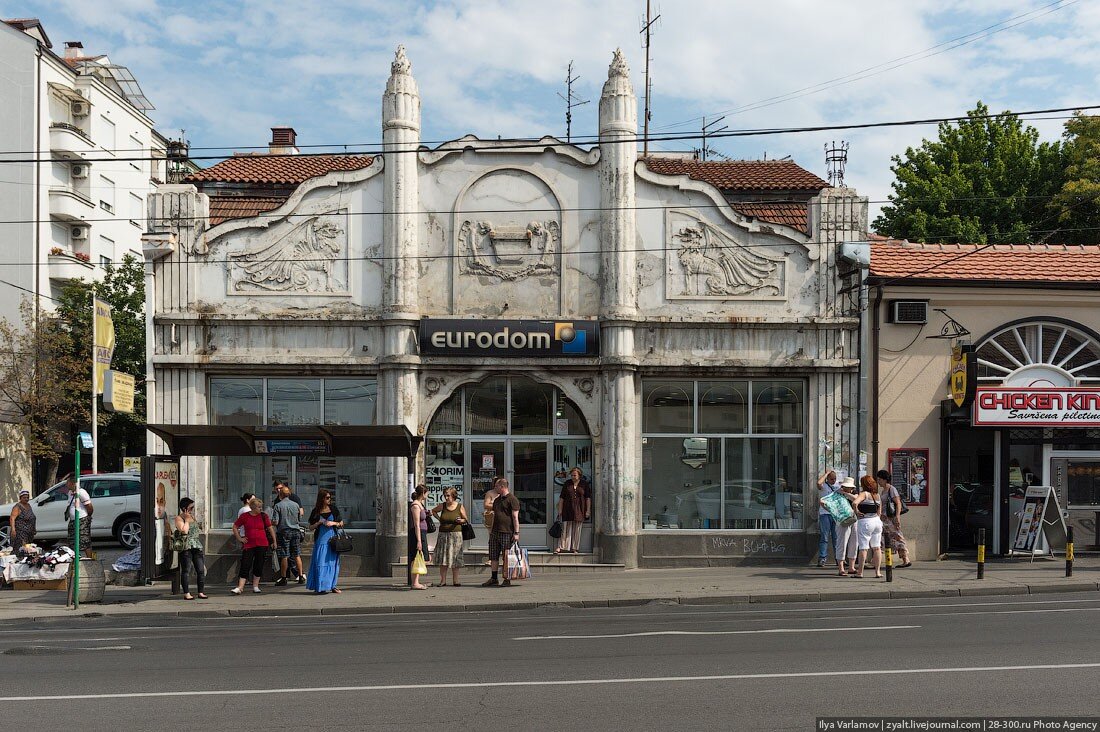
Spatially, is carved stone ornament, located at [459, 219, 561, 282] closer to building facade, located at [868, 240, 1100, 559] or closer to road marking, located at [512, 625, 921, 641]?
building facade, located at [868, 240, 1100, 559]

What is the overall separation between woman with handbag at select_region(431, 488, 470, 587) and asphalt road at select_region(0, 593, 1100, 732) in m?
3.85

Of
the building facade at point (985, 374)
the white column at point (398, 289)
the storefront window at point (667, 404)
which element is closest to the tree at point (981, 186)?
the building facade at point (985, 374)

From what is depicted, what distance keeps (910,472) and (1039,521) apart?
240cm

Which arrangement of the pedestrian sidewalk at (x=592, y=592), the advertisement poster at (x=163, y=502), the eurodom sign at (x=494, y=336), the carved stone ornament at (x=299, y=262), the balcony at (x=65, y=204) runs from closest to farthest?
the pedestrian sidewalk at (x=592, y=592)
the advertisement poster at (x=163, y=502)
the eurodom sign at (x=494, y=336)
the carved stone ornament at (x=299, y=262)
the balcony at (x=65, y=204)

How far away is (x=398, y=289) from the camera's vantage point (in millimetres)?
19531

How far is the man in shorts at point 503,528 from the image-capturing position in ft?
58.3

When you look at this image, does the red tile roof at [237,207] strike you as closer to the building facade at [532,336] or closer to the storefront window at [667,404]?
the building facade at [532,336]

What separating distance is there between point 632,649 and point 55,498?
64.1ft

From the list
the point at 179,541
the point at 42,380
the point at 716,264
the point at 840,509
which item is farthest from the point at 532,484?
the point at 42,380

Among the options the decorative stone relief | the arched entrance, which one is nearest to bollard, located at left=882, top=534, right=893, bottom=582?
the decorative stone relief

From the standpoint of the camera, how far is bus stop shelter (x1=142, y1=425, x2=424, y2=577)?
56.2 ft

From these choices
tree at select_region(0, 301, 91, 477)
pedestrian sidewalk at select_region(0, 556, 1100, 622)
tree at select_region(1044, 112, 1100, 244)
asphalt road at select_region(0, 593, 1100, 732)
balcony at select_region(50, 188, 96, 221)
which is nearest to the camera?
asphalt road at select_region(0, 593, 1100, 732)

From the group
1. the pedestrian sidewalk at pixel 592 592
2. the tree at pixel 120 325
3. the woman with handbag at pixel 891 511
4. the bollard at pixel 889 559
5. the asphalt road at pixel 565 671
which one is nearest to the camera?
the asphalt road at pixel 565 671

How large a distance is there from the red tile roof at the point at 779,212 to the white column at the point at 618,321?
Answer: 2381mm
